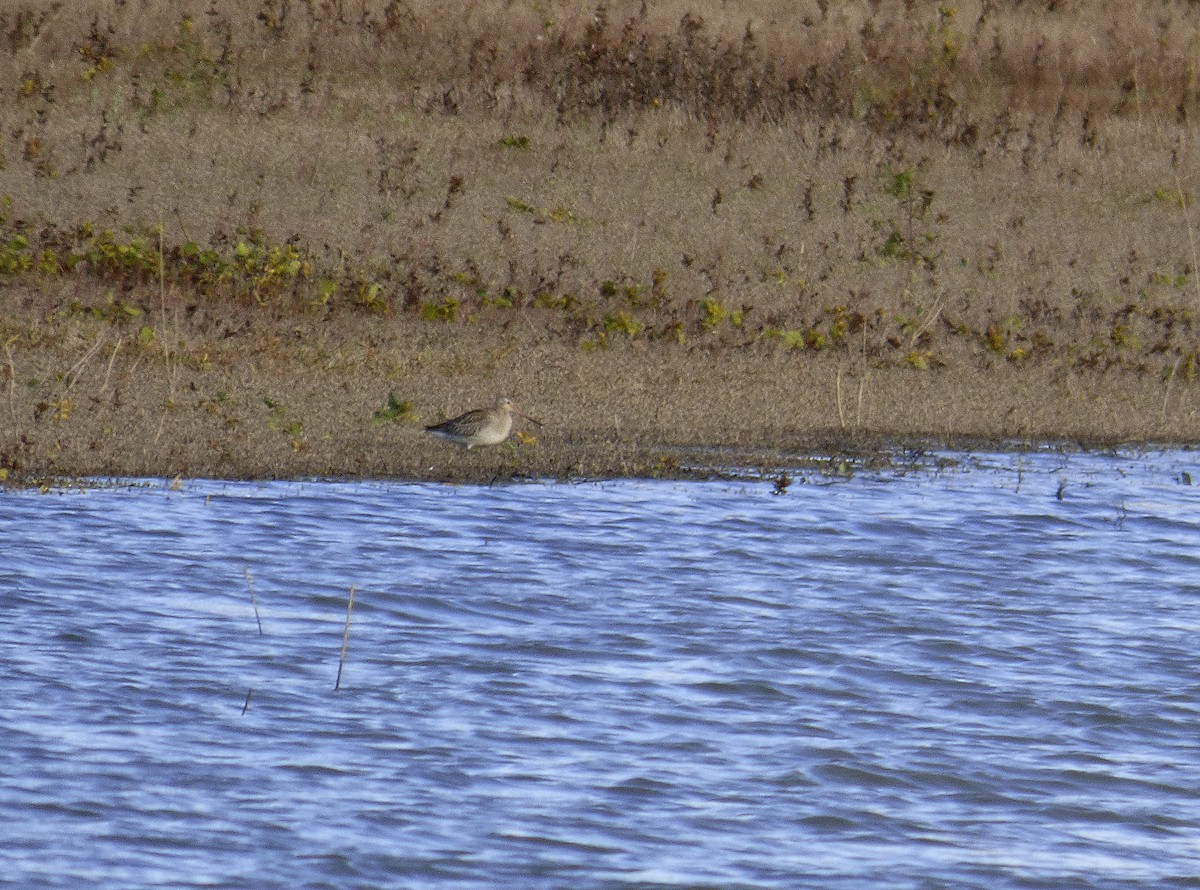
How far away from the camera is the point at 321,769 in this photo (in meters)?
6.45

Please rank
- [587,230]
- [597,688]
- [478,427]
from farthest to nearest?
[587,230] < [478,427] < [597,688]

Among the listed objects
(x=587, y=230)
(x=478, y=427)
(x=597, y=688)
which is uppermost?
(x=587, y=230)

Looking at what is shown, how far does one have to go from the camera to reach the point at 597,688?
300 inches

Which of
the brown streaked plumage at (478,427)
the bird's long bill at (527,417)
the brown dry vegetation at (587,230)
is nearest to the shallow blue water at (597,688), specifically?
the brown streaked plumage at (478,427)

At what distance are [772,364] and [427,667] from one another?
8333 millimetres

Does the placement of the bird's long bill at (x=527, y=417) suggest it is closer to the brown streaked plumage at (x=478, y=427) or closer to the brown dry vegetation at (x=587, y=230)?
the brown dry vegetation at (x=587, y=230)

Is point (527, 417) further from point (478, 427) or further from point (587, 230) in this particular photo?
→ point (587, 230)

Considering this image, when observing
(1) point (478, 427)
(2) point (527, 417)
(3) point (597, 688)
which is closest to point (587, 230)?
(2) point (527, 417)

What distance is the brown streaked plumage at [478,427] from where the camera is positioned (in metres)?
11.7

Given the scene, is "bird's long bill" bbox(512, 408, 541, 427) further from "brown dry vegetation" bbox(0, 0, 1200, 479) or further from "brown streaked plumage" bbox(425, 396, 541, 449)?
"brown streaked plumage" bbox(425, 396, 541, 449)

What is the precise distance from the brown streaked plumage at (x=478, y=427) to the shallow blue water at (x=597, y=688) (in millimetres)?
431

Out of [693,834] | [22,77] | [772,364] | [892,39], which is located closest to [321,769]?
[693,834]

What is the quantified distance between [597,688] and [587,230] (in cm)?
1182

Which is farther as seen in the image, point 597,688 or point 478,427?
point 478,427
